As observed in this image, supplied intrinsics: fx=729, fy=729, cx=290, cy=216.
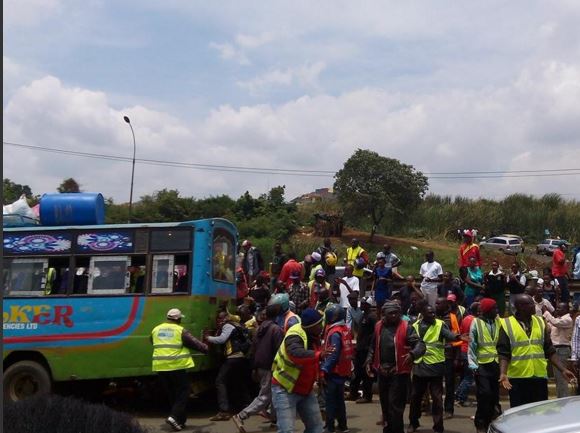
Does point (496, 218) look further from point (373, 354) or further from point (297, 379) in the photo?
point (297, 379)

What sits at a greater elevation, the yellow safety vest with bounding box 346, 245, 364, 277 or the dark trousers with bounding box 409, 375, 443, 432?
the yellow safety vest with bounding box 346, 245, 364, 277

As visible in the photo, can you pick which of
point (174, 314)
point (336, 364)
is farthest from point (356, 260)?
point (336, 364)

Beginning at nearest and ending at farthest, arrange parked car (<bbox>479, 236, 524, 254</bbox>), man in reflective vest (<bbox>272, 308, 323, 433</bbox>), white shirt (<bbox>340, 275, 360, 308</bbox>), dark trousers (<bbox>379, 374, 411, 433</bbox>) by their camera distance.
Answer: man in reflective vest (<bbox>272, 308, 323, 433</bbox>) < dark trousers (<bbox>379, 374, 411, 433</bbox>) < white shirt (<bbox>340, 275, 360, 308</bbox>) < parked car (<bbox>479, 236, 524, 254</bbox>)

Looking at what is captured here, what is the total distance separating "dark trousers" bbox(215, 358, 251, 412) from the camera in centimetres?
1023

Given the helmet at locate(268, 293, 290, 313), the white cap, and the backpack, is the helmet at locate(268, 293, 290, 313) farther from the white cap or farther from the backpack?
the white cap

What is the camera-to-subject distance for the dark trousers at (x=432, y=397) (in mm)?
8969

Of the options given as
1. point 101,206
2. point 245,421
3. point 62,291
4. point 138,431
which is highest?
point 101,206

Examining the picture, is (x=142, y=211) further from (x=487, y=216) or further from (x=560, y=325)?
(x=560, y=325)

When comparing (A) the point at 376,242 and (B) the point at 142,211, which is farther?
(A) the point at 376,242

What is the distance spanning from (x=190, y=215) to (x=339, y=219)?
29.1ft

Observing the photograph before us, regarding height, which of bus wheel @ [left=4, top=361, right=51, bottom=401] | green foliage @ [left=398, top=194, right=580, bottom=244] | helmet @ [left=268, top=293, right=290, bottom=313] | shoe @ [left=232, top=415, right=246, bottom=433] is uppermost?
green foliage @ [left=398, top=194, right=580, bottom=244]

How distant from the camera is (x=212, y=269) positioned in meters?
10.5

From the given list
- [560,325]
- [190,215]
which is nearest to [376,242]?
[190,215]

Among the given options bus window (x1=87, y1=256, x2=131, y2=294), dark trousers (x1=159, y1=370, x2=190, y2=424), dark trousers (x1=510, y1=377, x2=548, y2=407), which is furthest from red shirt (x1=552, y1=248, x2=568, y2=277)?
bus window (x1=87, y1=256, x2=131, y2=294)
